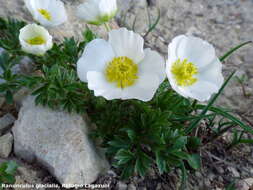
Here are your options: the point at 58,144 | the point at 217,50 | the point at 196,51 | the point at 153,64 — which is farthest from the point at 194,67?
the point at 217,50

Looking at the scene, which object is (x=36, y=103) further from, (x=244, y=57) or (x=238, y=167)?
(x=244, y=57)

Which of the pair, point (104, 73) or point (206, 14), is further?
point (206, 14)

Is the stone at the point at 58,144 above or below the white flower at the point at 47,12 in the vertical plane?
below

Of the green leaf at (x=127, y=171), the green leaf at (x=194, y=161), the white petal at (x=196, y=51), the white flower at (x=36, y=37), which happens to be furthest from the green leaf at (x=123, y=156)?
the white flower at (x=36, y=37)

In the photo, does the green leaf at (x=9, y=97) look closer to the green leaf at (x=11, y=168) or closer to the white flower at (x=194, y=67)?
the green leaf at (x=11, y=168)

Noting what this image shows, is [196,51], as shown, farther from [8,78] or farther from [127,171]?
[8,78]

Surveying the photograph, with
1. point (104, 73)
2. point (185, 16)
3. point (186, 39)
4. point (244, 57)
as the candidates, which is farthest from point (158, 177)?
point (185, 16)
